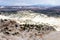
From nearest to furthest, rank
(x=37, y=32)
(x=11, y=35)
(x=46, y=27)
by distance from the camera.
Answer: (x=11, y=35) → (x=37, y=32) → (x=46, y=27)

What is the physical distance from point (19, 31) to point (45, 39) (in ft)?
7.10

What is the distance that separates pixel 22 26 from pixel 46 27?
2158mm

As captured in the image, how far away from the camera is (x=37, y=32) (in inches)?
709

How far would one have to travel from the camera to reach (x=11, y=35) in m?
16.5

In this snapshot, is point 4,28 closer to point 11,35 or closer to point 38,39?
point 11,35

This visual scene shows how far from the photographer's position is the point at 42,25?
19.9 metres

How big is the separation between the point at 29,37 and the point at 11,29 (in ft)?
5.44

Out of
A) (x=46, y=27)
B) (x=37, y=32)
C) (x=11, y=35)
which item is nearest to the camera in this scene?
(x=11, y=35)

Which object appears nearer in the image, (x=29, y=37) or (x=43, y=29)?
(x=29, y=37)

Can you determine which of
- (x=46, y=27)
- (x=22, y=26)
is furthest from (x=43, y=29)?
(x=22, y=26)

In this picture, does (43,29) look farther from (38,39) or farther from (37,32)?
(38,39)

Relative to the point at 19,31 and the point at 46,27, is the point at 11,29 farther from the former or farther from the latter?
the point at 46,27

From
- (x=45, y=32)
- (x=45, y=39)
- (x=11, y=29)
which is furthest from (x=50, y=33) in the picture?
(x=11, y=29)

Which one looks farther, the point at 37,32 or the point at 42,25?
the point at 42,25
